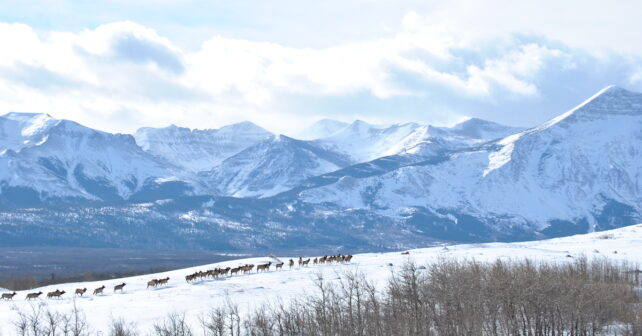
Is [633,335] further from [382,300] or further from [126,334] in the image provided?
[126,334]

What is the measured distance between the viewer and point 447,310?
270ft

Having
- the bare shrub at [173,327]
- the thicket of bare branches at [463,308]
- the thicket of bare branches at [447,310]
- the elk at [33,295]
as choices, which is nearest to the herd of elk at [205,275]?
the elk at [33,295]

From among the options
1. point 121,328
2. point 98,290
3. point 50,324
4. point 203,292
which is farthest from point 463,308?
point 98,290

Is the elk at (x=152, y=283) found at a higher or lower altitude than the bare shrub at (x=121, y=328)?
higher

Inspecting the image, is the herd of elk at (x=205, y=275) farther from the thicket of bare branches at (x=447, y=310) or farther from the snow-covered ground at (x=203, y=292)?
the thicket of bare branches at (x=447, y=310)

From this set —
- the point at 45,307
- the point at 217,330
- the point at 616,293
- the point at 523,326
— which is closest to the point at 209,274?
the point at 45,307

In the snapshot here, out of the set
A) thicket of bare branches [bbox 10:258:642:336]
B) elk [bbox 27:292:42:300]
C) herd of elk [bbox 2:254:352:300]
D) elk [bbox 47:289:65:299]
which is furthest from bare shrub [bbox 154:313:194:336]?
elk [bbox 27:292:42:300]

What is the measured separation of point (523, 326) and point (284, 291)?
2800 cm

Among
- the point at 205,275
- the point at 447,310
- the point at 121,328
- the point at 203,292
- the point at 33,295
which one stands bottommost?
the point at 121,328

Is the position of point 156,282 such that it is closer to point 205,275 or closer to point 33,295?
point 205,275

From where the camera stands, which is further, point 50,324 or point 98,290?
point 98,290

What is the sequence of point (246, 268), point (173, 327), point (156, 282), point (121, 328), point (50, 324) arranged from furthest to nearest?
point (246, 268) → point (156, 282) → point (50, 324) → point (173, 327) → point (121, 328)

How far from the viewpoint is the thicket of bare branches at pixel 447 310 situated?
258 ft

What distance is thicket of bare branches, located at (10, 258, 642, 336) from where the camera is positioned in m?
78.5
